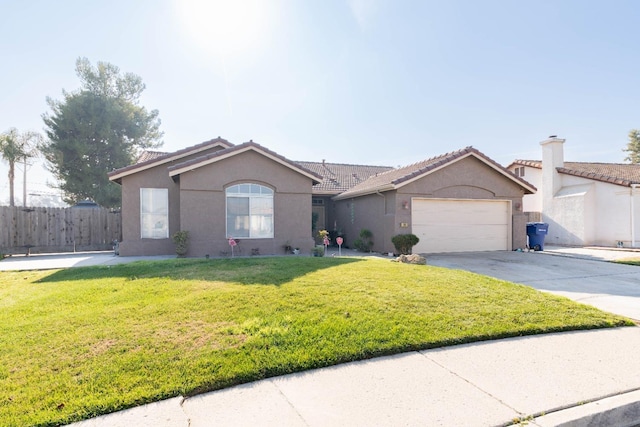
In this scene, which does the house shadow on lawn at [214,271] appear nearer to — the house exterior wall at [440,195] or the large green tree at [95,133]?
the house exterior wall at [440,195]

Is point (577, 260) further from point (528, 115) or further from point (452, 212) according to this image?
point (528, 115)

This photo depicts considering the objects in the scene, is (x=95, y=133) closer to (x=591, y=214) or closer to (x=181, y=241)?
(x=181, y=241)

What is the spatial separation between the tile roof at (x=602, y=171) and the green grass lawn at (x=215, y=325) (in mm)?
14874

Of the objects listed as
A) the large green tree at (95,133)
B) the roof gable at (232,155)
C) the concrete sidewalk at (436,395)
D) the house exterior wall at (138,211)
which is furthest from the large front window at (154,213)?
the large green tree at (95,133)

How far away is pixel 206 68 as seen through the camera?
1218cm

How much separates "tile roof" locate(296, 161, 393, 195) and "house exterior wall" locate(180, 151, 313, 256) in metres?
4.59

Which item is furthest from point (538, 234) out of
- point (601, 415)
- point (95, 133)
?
point (95, 133)

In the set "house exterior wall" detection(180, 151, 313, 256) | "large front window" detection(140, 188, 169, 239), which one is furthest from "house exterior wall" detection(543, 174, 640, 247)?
"large front window" detection(140, 188, 169, 239)

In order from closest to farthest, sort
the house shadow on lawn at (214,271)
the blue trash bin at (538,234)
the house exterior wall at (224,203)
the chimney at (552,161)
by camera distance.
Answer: the house shadow on lawn at (214,271) < the house exterior wall at (224,203) < the blue trash bin at (538,234) < the chimney at (552,161)

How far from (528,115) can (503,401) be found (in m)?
18.3

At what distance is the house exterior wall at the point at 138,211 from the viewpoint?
43.0ft

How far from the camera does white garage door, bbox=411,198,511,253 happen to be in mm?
14523

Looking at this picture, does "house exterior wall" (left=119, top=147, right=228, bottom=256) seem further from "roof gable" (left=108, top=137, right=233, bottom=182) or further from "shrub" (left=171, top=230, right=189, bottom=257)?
"shrub" (left=171, top=230, right=189, bottom=257)

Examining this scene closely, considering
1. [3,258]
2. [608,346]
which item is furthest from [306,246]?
[3,258]
